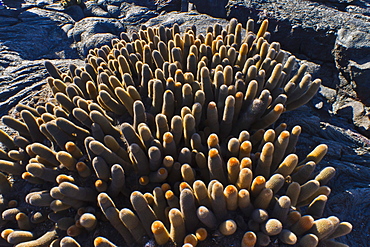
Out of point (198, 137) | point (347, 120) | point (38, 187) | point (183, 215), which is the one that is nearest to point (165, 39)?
point (198, 137)

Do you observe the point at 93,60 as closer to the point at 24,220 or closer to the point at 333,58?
the point at 24,220

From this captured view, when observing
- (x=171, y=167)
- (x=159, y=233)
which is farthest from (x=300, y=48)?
(x=159, y=233)

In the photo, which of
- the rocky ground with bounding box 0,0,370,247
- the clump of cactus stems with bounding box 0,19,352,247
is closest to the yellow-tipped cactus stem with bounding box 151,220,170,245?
the clump of cactus stems with bounding box 0,19,352,247

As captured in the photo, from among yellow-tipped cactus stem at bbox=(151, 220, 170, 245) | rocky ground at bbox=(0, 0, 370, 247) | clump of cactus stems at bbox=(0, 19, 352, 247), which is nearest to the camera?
yellow-tipped cactus stem at bbox=(151, 220, 170, 245)

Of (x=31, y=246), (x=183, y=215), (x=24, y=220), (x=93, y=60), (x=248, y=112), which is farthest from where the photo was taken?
(x=93, y=60)

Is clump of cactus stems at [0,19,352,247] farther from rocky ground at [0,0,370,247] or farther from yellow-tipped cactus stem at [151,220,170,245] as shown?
rocky ground at [0,0,370,247]

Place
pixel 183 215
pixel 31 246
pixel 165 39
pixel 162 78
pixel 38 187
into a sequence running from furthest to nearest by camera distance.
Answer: pixel 165 39, pixel 162 78, pixel 38 187, pixel 31 246, pixel 183 215
